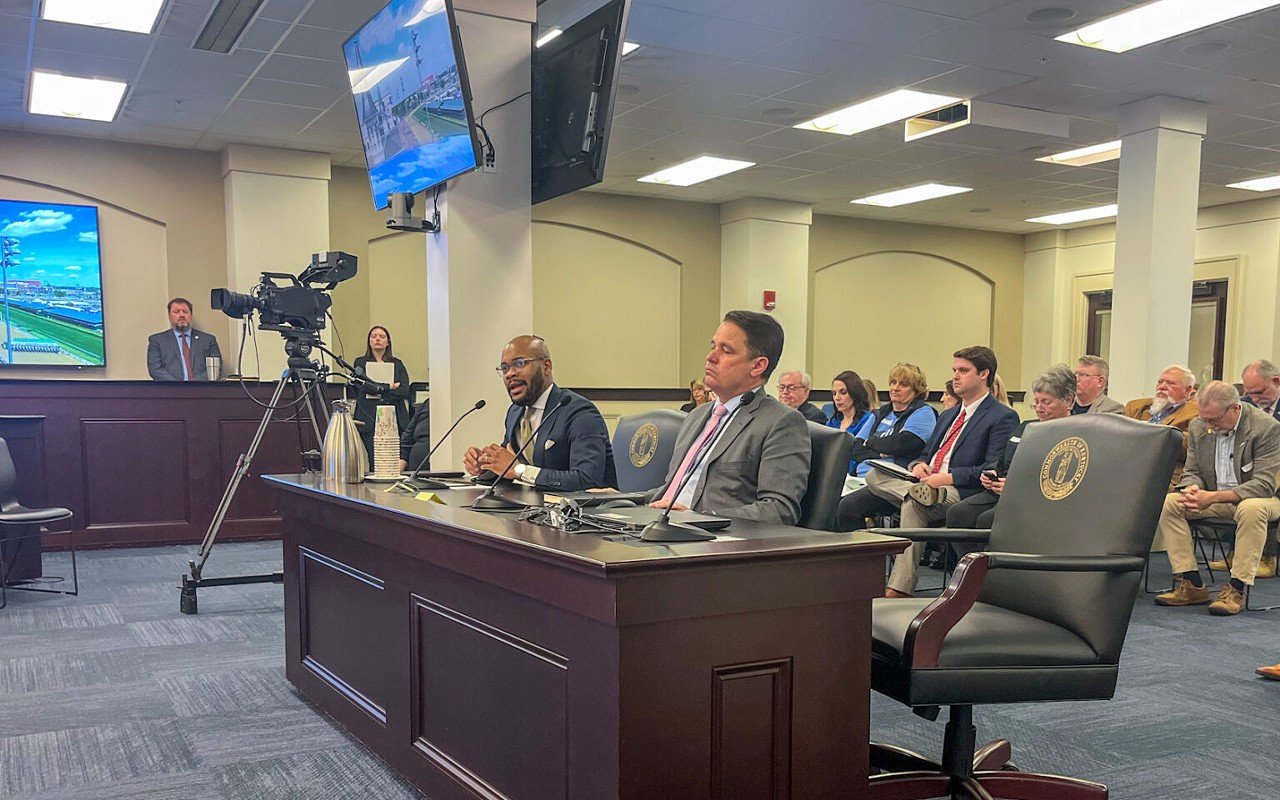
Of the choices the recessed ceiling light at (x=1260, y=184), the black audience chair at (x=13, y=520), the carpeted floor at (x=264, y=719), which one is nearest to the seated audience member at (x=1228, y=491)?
the carpeted floor at (x=264, y=719)

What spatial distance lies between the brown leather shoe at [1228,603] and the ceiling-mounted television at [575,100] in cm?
346

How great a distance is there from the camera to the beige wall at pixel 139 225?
7941 mm

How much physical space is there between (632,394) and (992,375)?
6168mm

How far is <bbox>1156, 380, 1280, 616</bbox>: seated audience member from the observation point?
15.9ft

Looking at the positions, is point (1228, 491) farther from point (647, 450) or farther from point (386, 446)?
point (386, 446)

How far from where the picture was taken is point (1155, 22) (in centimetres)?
549

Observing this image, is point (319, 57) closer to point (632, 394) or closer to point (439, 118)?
point (439, 118)

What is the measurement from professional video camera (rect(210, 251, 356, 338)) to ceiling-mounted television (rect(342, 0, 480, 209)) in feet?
1.28

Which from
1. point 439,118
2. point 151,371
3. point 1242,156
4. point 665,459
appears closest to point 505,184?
point 439,118

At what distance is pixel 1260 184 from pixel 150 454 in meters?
9.83

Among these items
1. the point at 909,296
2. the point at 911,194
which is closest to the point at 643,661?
the point at 911,194

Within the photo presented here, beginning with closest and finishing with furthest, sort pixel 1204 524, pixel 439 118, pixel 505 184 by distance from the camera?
pixel 439 118, pixel 505 184, pixel 1204 524

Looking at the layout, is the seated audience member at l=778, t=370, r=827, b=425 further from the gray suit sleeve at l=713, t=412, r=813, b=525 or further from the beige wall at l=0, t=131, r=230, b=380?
the beige wall at l=0, t=131, r=230, b=380

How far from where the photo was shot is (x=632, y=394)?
34.8 feet
